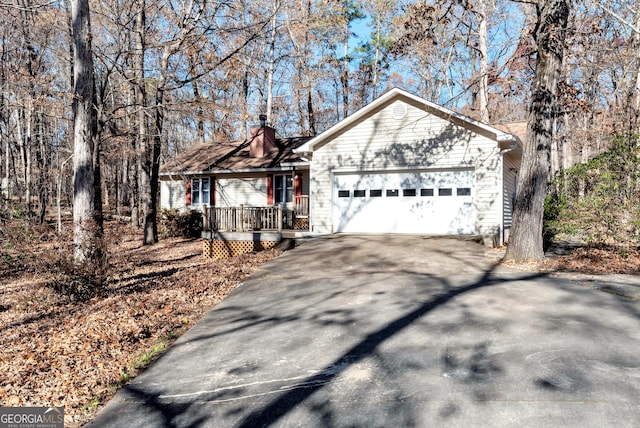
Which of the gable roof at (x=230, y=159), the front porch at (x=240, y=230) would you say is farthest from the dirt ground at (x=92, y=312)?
the gable roof at (x=230, y=159)

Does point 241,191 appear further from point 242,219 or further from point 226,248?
point 226,248

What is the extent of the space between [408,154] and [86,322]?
1070cm

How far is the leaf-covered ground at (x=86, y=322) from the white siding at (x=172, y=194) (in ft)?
30.9

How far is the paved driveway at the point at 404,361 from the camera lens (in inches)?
132

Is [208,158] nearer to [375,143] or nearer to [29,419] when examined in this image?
[375,143]

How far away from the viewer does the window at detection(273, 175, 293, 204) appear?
18.0 m

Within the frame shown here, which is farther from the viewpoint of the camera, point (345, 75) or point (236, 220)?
point (345, 75)

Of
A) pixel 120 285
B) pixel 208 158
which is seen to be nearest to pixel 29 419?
pixel 120 285

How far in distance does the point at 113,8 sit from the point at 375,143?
959cm

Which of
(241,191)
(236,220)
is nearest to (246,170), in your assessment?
(241,191)

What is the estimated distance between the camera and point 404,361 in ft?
14.0

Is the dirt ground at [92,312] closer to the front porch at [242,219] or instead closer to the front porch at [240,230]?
the front porch at [240,230]

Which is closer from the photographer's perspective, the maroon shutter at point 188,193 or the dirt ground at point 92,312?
the dirt ground at point 92,312

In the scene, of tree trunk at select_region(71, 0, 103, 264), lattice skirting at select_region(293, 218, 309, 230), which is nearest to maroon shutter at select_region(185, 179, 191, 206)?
lattice skirting at select_region(293, 218, 309, 230)
